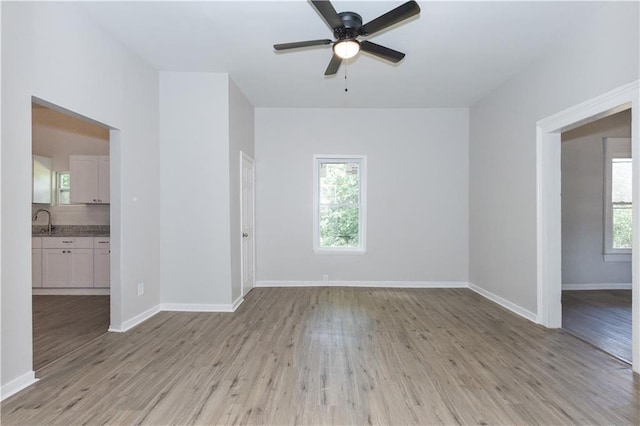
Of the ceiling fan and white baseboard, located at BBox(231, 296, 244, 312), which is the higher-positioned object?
the ceiling fan

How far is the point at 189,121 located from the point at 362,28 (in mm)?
2492

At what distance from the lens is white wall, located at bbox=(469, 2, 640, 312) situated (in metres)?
2.61

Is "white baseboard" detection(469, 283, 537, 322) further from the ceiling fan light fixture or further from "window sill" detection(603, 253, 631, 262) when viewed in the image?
the ceiling fan light fixture

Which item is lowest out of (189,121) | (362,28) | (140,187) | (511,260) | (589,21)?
(511,260)

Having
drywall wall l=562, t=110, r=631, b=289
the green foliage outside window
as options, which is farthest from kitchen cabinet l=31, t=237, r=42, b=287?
drywall wall l=562, t=110, r=631, b=289

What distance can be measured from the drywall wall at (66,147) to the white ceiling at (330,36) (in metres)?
2.41

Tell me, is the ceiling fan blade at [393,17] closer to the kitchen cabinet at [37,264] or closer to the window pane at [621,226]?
the window pane at [621,226]

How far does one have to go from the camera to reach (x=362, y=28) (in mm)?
2486

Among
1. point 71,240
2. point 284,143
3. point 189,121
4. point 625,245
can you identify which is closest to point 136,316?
point 71,240

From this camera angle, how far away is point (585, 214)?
5.01 m

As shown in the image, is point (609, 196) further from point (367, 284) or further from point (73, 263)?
point (73, 263)

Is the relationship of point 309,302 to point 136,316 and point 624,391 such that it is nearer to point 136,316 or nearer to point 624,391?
point 136,316

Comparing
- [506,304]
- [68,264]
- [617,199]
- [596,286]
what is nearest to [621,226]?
[617,199]

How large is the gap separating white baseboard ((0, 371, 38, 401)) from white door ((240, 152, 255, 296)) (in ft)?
8.21
